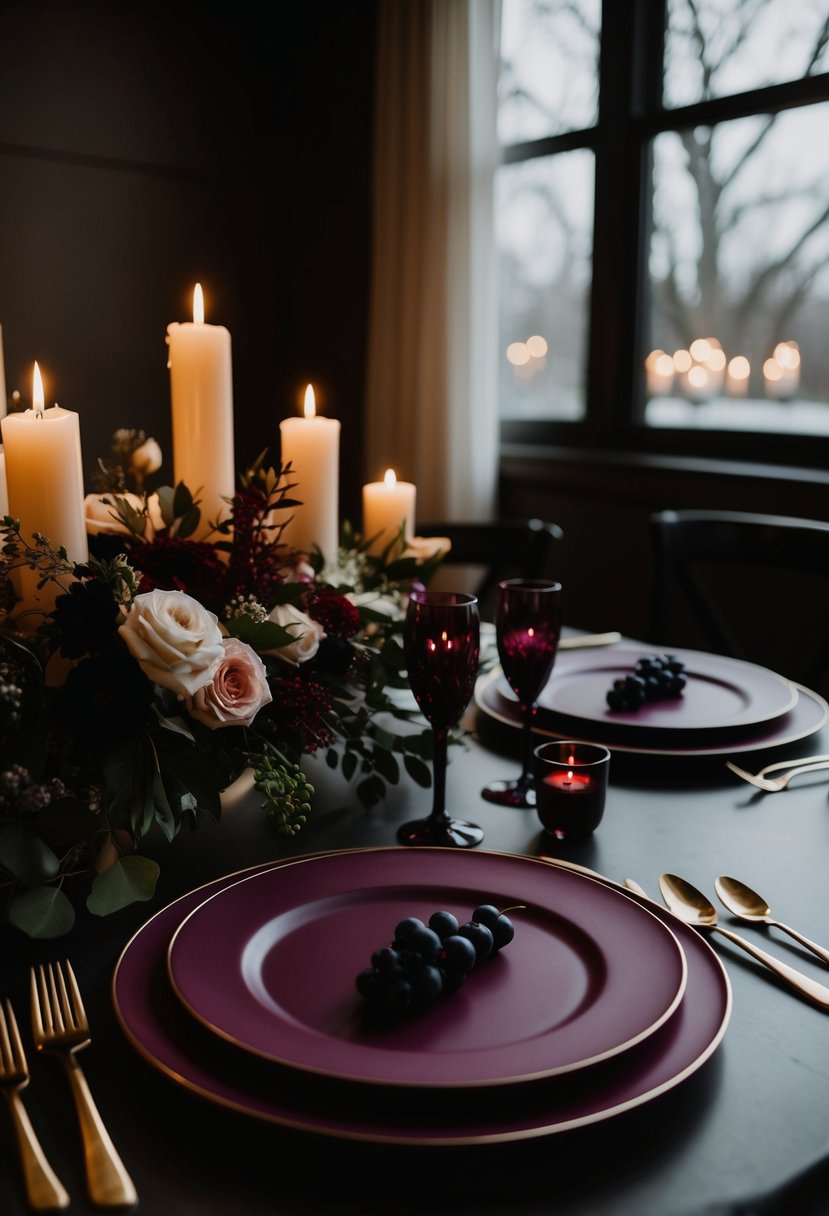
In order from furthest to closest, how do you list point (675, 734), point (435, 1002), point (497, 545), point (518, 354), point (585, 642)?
point (518, 354)
point (497, 545)
point (585, 642)
point (675, 734)
point (435, 1002)

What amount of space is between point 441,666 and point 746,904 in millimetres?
303

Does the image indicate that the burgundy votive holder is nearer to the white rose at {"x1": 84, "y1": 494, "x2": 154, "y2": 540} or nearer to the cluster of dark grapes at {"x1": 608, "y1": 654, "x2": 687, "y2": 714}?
the cluster of dark grapes at {"x1": 608, "y1": 654, "x2": 687, "y2": 714}

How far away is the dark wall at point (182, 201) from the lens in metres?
3.60

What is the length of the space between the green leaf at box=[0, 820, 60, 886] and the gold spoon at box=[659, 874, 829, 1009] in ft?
1.44

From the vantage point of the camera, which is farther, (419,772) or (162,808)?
(419,772)

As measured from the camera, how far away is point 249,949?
684 mm

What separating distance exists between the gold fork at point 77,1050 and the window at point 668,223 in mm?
2564

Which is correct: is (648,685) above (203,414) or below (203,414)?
below

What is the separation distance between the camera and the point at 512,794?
104cm

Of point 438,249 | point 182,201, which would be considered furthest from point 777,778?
point 182,201

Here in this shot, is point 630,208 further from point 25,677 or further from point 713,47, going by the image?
point 25,677

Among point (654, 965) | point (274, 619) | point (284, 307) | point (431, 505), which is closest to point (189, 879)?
point (274, 619)

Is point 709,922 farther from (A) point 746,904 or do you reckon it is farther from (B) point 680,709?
(B) point 680,709

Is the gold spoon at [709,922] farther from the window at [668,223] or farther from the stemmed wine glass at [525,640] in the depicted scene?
the window at [668,223]
